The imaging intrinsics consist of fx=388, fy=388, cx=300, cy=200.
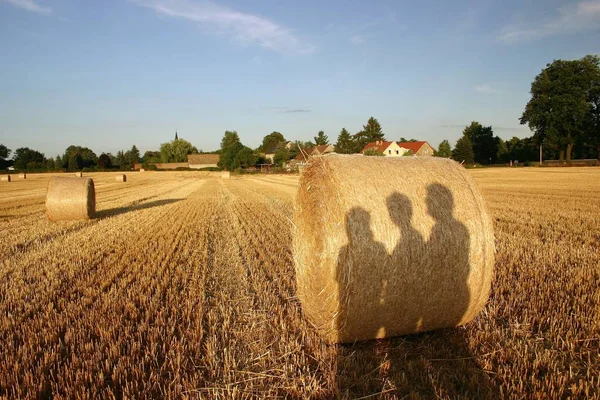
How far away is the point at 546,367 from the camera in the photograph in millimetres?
3379

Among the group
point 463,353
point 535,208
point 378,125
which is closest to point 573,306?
point 463,353

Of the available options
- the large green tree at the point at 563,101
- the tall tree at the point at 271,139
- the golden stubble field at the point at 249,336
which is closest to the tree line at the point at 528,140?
the large green tree at the point at 563,101

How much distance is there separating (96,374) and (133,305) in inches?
Answer: 62.9

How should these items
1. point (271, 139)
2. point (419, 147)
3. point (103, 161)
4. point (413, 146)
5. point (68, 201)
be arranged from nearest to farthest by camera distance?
point (68, 201) < point (419, 147) < point (413, 146) < point (103, 161) < point (271, 139)

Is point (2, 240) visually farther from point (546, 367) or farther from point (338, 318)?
point (546, 367)

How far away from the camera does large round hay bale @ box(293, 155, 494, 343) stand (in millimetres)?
3771

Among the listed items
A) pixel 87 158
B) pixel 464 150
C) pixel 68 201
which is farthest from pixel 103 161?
pixel 68 201

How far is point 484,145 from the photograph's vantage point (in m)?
95.3

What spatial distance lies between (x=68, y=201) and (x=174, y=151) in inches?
4549

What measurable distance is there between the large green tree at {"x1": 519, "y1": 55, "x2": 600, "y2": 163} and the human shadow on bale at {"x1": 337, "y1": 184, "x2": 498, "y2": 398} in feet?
224

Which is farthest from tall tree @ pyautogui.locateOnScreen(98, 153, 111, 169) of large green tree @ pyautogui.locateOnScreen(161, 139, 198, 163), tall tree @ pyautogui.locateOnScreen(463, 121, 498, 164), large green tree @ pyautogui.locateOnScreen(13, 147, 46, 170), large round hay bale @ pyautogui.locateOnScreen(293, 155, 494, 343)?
large round hay bale @ pyautogui.locateOnScreen(293, 155, 494, 343)

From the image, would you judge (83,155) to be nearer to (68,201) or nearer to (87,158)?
(87,158)

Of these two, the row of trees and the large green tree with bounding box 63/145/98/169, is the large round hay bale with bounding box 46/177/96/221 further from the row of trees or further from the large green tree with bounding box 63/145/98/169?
the large green tree with bounding box 63/145/98/169

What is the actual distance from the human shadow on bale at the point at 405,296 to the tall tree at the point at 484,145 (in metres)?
101
